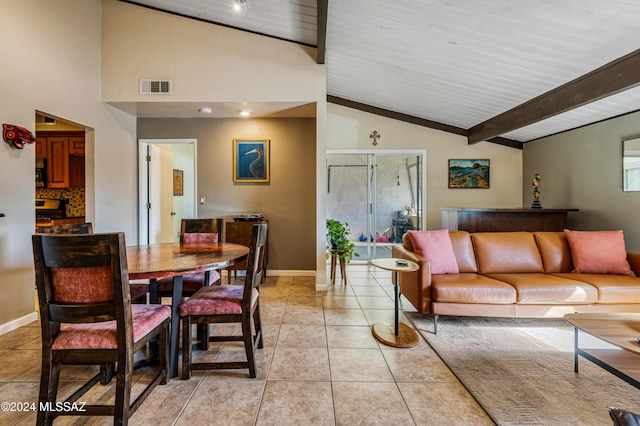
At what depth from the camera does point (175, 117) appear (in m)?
4.46

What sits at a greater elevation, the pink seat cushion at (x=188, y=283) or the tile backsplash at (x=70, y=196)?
the tile backsplash at (x=70, y=196)

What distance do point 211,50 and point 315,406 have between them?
409 cm

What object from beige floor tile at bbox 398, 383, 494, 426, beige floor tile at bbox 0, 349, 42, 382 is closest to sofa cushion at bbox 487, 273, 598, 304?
beige floor tile at bbox 398, 383, 494, 426

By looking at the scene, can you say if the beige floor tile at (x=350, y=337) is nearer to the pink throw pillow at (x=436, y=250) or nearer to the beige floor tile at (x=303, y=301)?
the beige floor tile at (x=303, y=301)

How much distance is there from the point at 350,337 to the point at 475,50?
3182 millimetres

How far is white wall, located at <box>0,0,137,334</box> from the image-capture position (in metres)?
2.59

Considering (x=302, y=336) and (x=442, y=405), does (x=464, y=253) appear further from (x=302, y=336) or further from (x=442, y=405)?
(x=302, y=336)

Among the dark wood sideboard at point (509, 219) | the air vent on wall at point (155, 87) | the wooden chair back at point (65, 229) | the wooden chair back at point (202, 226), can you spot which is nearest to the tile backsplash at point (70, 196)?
the air vent on wall at point (155, 87)

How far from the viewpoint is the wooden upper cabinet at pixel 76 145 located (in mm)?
4516

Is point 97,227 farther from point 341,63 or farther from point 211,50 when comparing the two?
point 341,63

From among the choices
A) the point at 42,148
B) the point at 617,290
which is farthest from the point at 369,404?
the point at 42,148

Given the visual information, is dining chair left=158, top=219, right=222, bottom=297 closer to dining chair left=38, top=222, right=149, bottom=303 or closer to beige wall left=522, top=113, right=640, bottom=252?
dining chair left=38, top=222, right=149, bottom=303

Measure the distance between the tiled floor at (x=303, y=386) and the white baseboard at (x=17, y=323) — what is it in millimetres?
66

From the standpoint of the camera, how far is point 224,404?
5.37 feet
